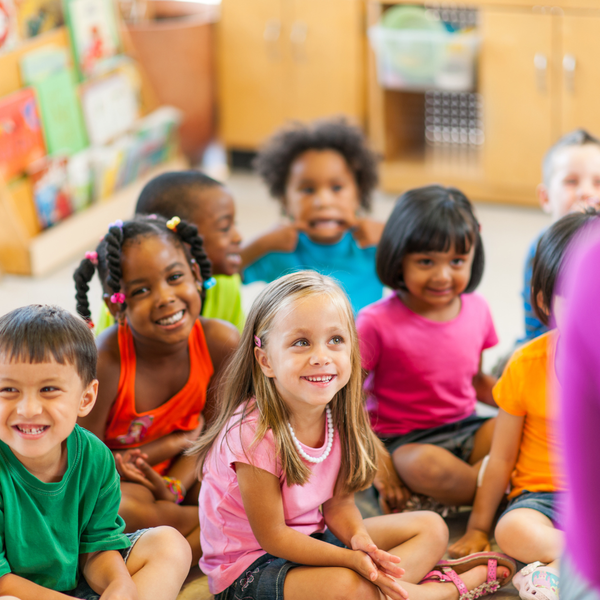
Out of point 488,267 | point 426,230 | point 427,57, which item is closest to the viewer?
point 426,230

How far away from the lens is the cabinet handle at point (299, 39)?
10.3ft

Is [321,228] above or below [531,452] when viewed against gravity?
above

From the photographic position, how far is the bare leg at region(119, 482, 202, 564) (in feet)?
4.36

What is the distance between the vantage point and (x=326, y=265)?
1.93 metres

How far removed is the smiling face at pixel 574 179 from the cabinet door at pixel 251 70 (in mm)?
1573

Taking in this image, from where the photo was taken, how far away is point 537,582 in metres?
Answer: 1.25

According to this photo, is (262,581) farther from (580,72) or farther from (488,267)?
(580,72)

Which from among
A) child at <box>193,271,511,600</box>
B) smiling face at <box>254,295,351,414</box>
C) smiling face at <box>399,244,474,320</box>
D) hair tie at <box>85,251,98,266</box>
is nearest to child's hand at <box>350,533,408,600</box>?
child at <box>193,271,511,600</box>

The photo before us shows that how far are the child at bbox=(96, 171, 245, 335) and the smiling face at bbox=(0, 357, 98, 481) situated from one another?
56 centimetres

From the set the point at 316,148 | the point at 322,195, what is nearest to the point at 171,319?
the point at 322,195

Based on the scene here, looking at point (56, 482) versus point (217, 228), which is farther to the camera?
point (217, 228)

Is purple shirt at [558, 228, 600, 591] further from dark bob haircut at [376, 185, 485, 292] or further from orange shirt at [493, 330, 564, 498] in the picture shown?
dark bob haircut at [376, 185, 485, 292]

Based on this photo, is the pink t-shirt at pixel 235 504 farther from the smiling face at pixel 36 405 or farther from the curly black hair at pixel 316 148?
the curly black hair at pixel 316 148

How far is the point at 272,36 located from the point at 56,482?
2.39m
